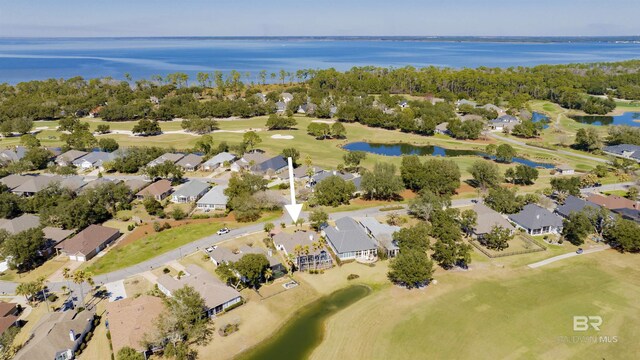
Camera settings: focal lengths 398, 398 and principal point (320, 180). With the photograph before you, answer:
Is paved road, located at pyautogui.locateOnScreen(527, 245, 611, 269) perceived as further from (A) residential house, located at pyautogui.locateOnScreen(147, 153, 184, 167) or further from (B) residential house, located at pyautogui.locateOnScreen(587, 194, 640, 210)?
(A) residential house, located at pyautogui.locateOnScreen(147, 153, 184, 167)

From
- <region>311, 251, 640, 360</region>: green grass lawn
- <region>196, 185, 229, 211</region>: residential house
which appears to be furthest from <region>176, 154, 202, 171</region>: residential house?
<region>311, 251, 640, 360</region>: green grass lawn

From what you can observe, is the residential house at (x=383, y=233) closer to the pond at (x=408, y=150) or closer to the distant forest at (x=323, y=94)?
the pond at (x=408, y=150)

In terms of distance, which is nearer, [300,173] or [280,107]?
[300,173]

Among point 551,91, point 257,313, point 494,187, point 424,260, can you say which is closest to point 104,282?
point 257,313

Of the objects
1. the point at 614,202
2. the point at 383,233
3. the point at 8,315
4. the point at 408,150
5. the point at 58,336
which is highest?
the point at 58,336

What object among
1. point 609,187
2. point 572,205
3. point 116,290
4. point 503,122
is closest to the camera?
point 116,290

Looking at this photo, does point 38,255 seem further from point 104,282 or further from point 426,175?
point 426,175

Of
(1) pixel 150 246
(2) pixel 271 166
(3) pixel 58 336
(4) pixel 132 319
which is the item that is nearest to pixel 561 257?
(4) pixel 132 319

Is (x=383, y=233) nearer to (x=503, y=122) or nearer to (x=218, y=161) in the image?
(x=218, y=161)
